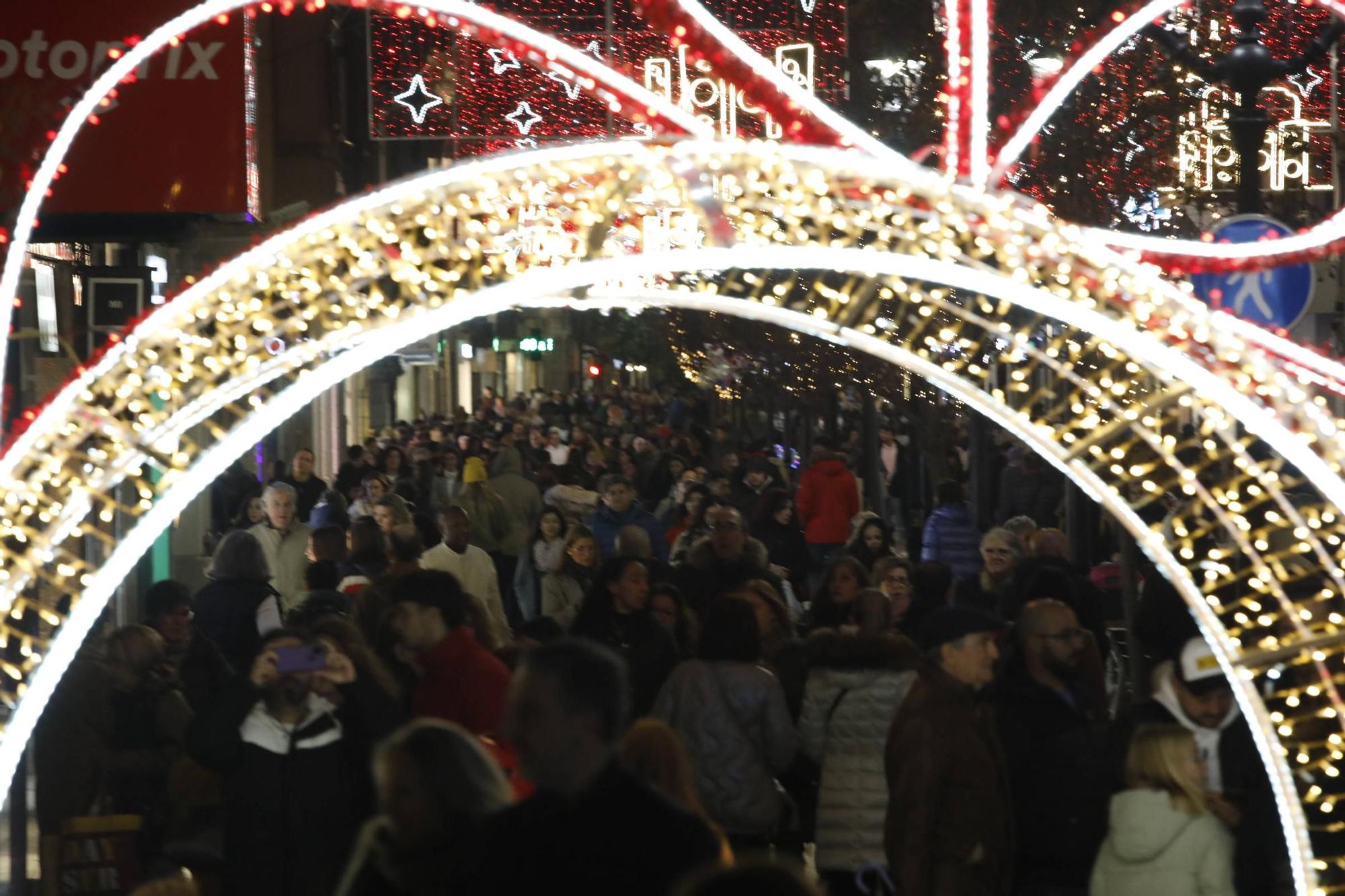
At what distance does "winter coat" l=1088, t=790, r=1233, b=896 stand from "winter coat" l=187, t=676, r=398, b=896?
92.8 inches

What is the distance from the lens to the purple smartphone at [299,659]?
682 cm

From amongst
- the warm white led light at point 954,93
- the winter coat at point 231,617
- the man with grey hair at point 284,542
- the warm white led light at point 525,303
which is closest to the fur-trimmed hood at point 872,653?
the warm white led light at point 525,303

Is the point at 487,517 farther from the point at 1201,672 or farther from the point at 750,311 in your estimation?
the point at 1201,672

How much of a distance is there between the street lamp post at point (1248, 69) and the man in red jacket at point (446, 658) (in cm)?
437

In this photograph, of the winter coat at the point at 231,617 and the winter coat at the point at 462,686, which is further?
the winter coat at the point at 231,617

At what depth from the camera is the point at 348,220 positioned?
6.42m

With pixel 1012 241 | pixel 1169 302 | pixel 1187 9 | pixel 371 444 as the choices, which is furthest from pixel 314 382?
pixel 371 444

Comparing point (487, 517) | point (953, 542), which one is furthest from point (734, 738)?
point (487, 517)

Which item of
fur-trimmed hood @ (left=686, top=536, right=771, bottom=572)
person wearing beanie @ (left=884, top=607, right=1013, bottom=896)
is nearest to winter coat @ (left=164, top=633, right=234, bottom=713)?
person wearing beanie @ (left=884, top=607, right=1013, bottom=896)

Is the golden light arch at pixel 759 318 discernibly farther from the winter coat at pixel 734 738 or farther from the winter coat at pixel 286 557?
the winter coat at pixel 286 557

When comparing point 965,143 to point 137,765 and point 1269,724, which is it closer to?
point 1269,724

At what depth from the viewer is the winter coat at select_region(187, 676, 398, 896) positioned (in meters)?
6.77

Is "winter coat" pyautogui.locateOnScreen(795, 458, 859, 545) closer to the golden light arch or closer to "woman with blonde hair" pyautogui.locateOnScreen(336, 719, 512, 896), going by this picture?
the golden light arch

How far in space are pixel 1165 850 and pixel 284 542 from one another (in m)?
8.42
